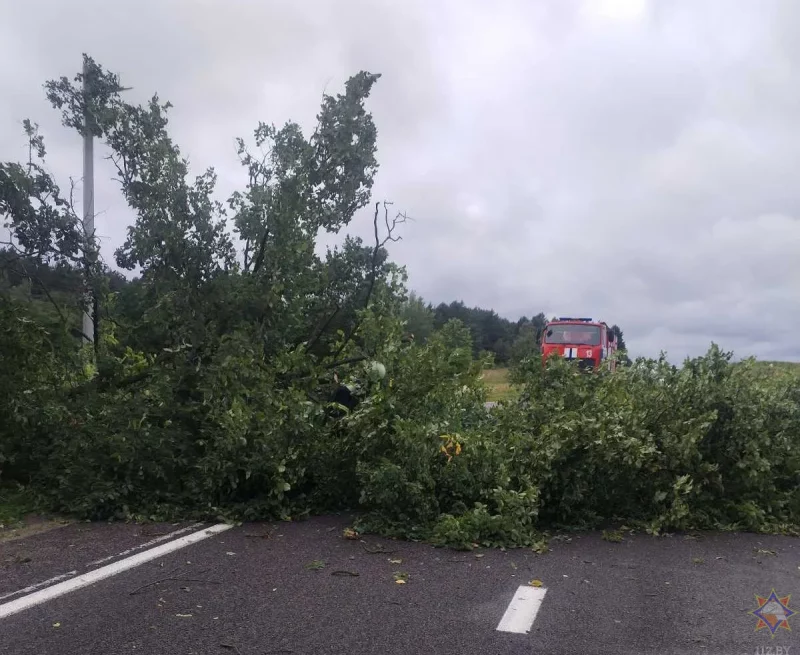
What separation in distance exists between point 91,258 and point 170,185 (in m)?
1.31

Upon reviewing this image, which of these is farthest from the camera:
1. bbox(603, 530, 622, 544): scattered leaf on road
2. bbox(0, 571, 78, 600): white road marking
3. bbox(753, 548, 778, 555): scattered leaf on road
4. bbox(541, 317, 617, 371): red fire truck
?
bbox(541, 317, 617, 371): red fire truck

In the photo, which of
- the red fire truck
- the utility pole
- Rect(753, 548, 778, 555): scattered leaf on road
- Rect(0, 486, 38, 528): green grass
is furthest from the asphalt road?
the red fire truck

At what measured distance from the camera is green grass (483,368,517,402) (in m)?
8.22

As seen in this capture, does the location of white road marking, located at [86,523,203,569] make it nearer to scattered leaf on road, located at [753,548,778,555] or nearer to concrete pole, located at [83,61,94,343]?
concrete pole, located at [83,61,94,343]

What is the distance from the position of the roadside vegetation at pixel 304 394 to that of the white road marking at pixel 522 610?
3.82 ft

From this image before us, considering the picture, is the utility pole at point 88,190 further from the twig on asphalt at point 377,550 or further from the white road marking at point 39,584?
the twig on asphalt at point 377,550

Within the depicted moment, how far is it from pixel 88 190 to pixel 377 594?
7.14m

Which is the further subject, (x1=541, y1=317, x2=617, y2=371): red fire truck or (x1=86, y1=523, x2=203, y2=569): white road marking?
(x1=541, y1=317, x2=617, y2=371): red fire truck

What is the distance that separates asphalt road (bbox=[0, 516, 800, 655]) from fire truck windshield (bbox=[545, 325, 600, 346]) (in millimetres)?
14947

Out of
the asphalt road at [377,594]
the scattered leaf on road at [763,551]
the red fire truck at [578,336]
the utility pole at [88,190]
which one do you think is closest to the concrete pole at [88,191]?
the utility pole at [88,190]

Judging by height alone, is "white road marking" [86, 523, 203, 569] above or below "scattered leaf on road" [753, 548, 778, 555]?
above

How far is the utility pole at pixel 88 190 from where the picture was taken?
8469mm

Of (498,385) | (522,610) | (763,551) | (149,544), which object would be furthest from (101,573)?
(763,551)

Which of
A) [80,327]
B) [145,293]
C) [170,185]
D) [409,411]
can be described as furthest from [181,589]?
[80,327]
